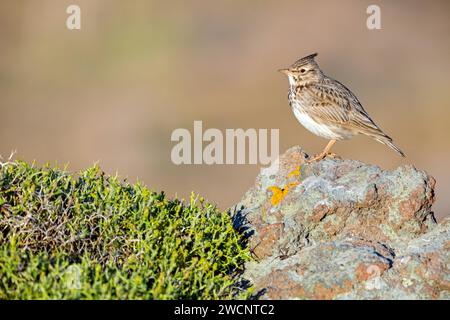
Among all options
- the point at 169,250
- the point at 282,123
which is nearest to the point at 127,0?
the point at 282,123

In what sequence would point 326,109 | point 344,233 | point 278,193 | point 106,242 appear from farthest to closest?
point 326,109 < point 278,193 < point 344,233 < point 106,242

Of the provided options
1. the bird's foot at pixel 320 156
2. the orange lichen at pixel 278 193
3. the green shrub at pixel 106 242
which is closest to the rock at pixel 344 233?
the orange lichen at pixel 278 193

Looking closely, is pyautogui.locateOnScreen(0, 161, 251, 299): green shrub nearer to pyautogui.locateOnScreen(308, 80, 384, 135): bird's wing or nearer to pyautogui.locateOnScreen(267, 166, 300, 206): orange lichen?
pyautogui.locateOnScreen(267, 166, 300, 206): orange lichen

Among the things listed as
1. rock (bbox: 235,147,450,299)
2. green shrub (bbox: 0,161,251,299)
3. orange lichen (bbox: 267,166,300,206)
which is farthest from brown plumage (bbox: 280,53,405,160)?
green shrub (bbox: 0,161,251,299)

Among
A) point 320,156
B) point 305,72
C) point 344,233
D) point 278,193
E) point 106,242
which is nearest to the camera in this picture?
Result: point 106,242

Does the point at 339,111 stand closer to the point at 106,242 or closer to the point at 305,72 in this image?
the point at 305,72

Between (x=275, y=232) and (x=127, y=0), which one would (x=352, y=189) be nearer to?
(x=275, y=232)

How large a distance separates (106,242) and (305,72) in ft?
17.2

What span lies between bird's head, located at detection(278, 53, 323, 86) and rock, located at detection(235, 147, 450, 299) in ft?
8.92

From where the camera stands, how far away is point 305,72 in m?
11.3

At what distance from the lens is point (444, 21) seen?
111ft

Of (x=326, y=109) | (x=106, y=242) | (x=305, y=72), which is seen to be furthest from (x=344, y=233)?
Answer: (x=305, y=72)

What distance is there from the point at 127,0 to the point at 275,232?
24876mm

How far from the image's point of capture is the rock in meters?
6.77
